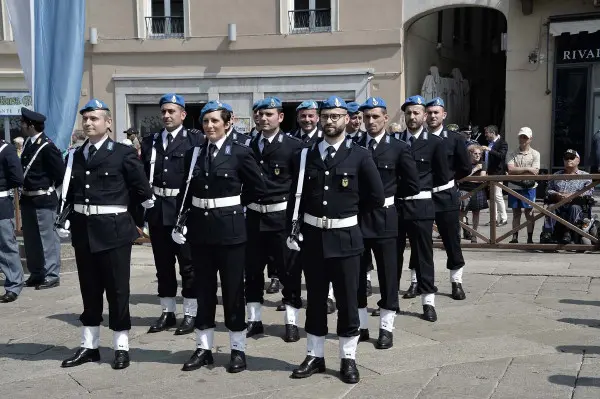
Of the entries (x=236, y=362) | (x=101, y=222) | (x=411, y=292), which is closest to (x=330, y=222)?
(x=236, y=362)

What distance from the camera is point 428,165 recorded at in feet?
25.1

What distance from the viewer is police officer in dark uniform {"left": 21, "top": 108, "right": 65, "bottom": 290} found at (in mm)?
8953

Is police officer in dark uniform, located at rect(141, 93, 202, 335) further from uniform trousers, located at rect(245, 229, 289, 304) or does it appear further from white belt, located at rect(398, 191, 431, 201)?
white belt, located at rect(398, 191, 431, 201)

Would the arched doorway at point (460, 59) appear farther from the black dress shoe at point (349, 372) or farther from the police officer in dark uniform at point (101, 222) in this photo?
the black dress shoe at point (349, 372)

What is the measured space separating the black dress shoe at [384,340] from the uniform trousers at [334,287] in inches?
35.8

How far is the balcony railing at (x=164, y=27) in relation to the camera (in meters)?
20.3

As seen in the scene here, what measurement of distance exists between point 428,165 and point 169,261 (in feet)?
8.85

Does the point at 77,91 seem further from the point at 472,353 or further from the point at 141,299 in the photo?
the point at 472,353

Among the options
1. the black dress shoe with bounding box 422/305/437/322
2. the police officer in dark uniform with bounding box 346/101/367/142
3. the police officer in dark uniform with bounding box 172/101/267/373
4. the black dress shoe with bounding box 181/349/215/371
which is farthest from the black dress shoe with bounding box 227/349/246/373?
the police officer in dark uniform with bounding box 346/101/367/142

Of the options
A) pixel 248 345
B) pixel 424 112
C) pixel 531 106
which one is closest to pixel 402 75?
pixel 531 106

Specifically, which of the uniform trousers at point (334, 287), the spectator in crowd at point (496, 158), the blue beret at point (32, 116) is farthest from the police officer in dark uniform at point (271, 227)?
the spectator in crowd at point (496, 158)

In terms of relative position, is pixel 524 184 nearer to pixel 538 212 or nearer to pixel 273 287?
pixel 538 212

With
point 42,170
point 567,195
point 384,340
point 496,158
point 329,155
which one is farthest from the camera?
point 496,158

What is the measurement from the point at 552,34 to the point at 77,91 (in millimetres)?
11673
